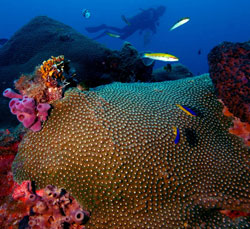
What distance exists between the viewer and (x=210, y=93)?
427 centimetres

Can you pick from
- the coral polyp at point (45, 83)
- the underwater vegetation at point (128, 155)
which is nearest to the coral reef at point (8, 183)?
the underwater vegetation at point (128, 155)

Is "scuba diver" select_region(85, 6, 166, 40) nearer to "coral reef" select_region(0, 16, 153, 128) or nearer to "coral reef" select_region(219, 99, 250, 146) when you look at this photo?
"coral reef" select_region(0, 16, 153, 128)

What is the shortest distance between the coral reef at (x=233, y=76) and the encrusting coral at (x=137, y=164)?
0.68 meters

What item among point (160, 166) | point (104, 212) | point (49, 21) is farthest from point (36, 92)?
point (49, 21)

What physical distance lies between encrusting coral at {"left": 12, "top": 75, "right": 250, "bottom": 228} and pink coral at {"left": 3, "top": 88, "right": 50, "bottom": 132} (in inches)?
6.7

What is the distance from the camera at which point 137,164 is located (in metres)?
2.87

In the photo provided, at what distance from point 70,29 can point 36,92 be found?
8686 millimetres

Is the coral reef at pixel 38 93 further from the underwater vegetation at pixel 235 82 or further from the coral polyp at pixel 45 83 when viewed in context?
the underwater vegetation at pixel 235 82

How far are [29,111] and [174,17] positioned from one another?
125m

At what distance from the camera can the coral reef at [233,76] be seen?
3545 millimetres

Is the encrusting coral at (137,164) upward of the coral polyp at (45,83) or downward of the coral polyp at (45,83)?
downward

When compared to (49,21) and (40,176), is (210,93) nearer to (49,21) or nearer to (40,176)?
(40,176)

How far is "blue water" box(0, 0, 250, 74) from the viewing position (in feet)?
301

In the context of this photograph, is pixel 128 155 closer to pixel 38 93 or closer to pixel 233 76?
pixel 38 93
